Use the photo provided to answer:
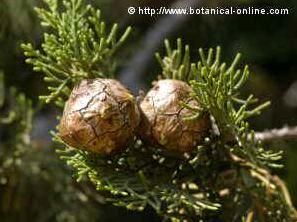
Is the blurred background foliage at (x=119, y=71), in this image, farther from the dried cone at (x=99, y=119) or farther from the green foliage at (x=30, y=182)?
the dried cone at (x=99, y=119)

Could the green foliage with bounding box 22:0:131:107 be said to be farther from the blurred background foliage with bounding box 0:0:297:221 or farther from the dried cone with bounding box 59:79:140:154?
the blurred background foliage with bounding box 0:0:297:221

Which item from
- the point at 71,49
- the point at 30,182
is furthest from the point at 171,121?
the point at 30,182

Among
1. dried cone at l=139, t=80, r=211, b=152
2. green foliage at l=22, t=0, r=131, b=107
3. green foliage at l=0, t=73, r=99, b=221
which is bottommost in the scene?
green foliage at l=0, t=73, r=99, b=221

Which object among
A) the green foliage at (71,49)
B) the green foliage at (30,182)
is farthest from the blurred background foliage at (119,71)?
the green foliage at (71,49)
